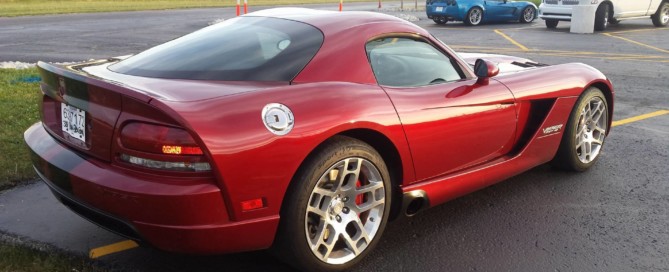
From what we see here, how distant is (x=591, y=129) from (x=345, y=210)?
264cm

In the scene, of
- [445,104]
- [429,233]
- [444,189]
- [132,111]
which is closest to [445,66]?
[445,104]

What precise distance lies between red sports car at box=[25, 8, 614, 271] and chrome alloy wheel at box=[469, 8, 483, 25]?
16172mm

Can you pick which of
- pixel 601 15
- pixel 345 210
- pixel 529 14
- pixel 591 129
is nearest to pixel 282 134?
pixel 345 210

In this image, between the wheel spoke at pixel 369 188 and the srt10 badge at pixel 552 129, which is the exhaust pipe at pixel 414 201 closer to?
the wheel spoke at pixel 369 188

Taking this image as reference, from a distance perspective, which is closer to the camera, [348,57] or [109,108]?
[109,108]

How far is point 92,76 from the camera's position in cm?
309

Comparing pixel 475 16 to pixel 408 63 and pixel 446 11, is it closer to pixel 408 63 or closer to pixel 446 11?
pixel 446 11

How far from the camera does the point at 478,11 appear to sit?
781 inches

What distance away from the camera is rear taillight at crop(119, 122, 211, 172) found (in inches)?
103

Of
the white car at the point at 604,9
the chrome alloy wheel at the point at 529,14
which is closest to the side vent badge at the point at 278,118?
the white car at the point at 604,9

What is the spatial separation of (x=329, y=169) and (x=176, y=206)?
2.50 feet

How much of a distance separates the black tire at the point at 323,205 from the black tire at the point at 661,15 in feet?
62.3

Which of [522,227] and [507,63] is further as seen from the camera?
[507,63]

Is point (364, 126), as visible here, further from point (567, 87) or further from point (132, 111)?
point (567, 87)
